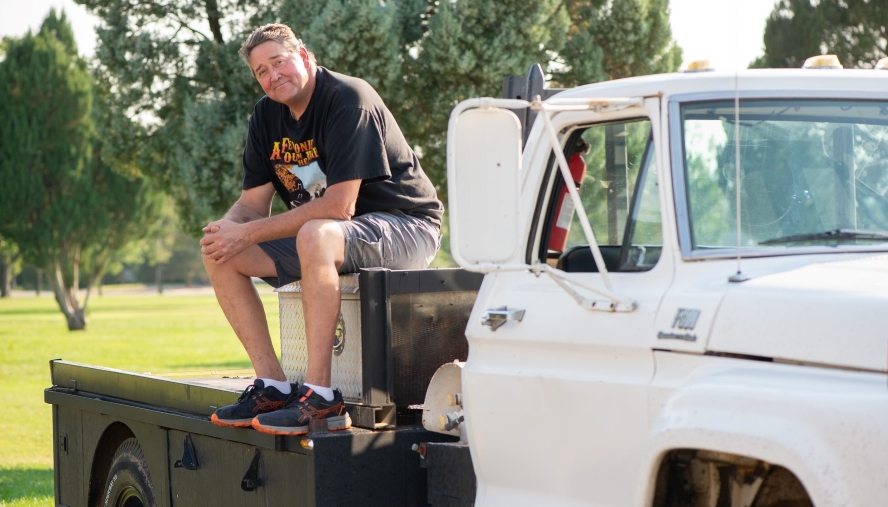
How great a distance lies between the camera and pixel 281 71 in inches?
183

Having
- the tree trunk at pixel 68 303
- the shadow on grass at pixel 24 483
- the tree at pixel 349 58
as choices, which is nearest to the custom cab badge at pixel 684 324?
the shadow on grass at pixel 24 483

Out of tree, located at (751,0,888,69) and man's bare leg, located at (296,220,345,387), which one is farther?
tree, located at (751,0,888,69)

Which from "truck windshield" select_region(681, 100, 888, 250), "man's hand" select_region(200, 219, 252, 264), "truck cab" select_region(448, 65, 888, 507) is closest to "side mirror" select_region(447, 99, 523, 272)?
"truck cab" select_region(448, 65, 888, 507)

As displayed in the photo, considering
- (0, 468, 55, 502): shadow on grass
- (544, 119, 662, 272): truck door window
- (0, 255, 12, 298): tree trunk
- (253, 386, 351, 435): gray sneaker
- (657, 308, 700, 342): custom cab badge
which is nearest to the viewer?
(657, 308, 700, 342): custom cab badge

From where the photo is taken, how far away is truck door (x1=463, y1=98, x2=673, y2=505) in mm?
3059

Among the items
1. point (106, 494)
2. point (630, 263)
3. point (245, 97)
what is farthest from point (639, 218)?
point (245, 97)

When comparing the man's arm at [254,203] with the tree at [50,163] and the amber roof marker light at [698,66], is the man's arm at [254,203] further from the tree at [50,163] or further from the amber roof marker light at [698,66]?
the tree at [50,163]

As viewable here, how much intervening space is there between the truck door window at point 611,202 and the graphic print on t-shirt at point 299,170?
142 centimetres

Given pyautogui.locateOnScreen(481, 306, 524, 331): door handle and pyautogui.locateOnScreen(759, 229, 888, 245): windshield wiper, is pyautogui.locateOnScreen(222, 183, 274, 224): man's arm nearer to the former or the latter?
pyautogui.locateOnScreen(481, 306, 524, 331): door handle

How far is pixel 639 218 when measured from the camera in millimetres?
3314

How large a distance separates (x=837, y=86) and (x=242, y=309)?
2.44m

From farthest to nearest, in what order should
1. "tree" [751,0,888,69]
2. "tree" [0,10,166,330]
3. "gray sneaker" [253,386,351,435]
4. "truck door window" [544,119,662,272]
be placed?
"tree" [0,10,166,330] < "tree" [751,0,888,69] < "gray sneaker" [253,386,351,435] < "truck door window" [544,119,662,272]

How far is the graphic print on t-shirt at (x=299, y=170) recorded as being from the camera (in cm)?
478

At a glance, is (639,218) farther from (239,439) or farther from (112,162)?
(112,162)
